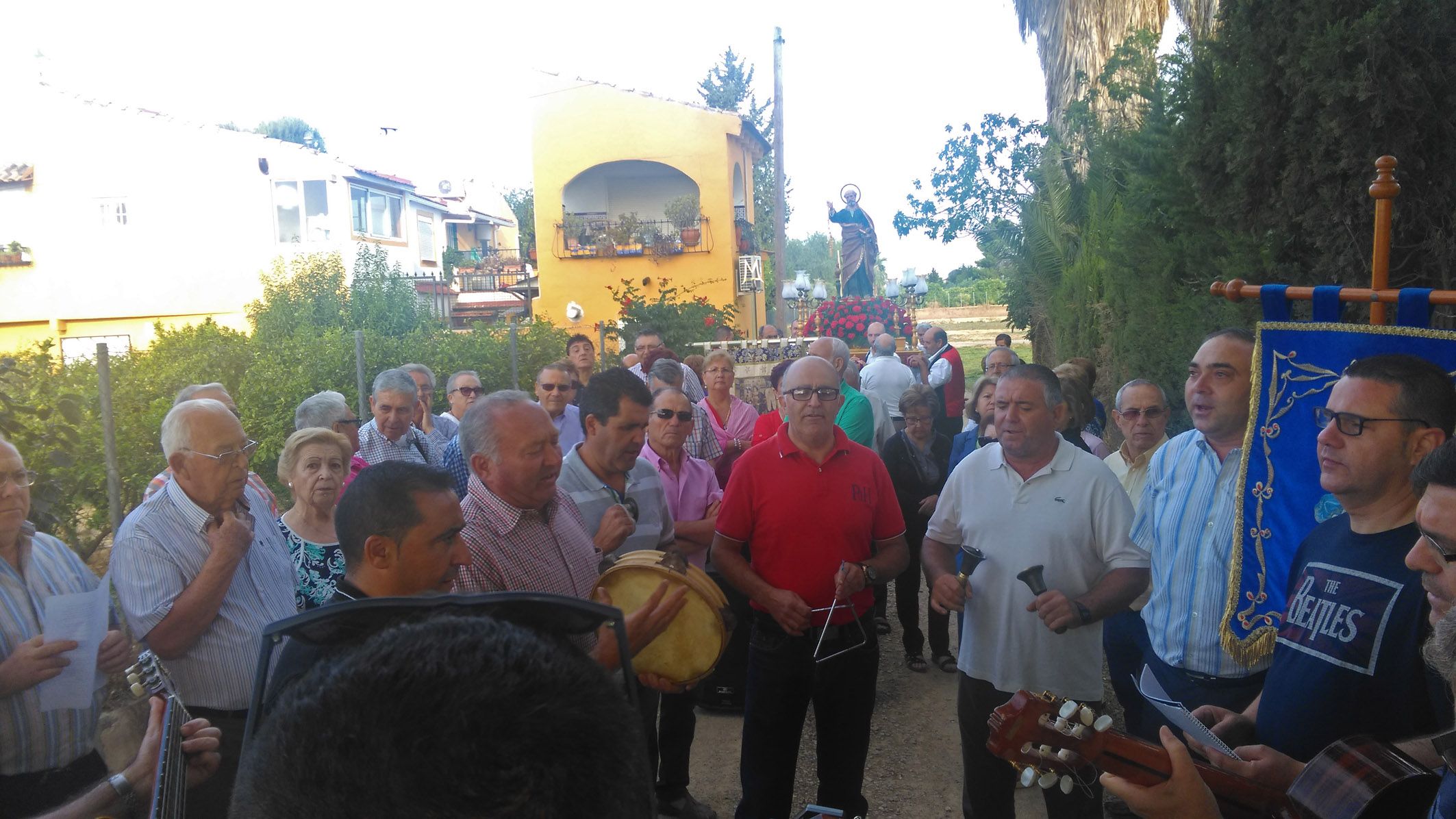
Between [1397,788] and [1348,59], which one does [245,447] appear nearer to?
[1397,788]

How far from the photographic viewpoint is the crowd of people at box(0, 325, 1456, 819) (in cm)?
86

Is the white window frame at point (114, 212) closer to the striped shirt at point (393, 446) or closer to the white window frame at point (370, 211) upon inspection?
the white window frame at point (370, 211)

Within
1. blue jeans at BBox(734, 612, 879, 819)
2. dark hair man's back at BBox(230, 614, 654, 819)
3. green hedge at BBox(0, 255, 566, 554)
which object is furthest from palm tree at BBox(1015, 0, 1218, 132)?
dark hair man's back at BBox(230, 614, 654, 819)

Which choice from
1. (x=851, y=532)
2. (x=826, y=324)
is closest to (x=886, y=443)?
(x=851, y=532)

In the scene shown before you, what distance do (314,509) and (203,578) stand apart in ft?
2.98

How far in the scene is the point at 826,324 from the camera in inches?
650

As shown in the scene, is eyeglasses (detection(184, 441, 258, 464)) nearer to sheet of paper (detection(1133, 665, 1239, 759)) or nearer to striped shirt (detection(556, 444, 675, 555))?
striped shirt (detection(556, 444, 675, 555))

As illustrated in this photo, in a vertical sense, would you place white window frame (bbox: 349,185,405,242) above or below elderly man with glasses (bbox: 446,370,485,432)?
above

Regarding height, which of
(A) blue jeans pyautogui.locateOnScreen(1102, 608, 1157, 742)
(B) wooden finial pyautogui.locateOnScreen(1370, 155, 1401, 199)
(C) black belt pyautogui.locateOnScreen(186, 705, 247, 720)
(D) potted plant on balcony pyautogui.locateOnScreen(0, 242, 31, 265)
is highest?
(D) potted plant on balcony pyautogui.locateOnScreen(0, 242, 31, 265)

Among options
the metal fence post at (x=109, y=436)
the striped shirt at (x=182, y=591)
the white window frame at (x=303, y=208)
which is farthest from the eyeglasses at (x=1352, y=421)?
the white window frame at (x=303, y=208)

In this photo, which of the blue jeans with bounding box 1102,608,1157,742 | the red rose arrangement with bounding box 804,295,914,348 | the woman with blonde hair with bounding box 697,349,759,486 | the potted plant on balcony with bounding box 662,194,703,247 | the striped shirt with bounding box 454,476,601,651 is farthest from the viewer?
the potted plant on balcony with bounding box 662,194,703,247

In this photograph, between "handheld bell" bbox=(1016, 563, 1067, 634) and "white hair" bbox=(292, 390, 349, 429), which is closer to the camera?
"handheld bell" bbox=(1016, 563, 1067, 634)

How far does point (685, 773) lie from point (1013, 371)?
2.58 metres

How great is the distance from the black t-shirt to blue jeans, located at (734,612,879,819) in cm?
167
